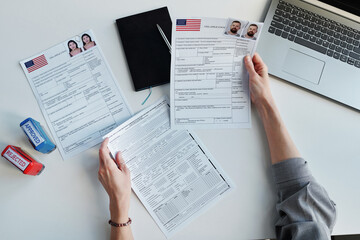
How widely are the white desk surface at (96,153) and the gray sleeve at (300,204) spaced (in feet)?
0.15

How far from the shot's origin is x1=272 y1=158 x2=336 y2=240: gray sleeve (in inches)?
30.6

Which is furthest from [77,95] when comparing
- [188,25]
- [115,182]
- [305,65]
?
[305,65]

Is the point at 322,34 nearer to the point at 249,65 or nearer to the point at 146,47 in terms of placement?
the point at 249,65

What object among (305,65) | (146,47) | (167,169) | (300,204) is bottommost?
(300,204)

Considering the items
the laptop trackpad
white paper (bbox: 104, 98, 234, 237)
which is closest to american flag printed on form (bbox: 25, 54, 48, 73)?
white paper (bbox: 104, 98, 234, 237)

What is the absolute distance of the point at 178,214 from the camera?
857mm

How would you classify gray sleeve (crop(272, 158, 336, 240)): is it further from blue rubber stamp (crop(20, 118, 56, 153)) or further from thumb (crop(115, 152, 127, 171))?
blue rubber stamp (crop(20, 118, 56, 153))

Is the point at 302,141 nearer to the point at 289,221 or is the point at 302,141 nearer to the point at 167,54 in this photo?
the point at 289,221

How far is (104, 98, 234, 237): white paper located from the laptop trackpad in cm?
38

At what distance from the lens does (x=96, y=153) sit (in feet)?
2.90

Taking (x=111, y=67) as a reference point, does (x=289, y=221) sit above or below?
below

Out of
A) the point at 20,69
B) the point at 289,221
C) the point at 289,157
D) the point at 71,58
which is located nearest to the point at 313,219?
the point at 289,221

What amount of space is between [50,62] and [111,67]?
191 millimetres

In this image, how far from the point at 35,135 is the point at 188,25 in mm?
555
